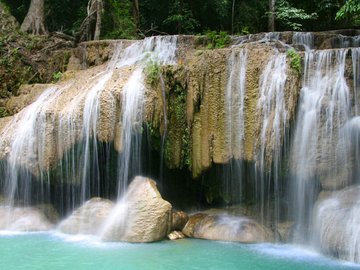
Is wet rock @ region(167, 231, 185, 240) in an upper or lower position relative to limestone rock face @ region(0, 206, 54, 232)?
lower

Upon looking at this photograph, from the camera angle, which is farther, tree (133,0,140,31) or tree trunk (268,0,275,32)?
tree trunk (268,0,275,32)

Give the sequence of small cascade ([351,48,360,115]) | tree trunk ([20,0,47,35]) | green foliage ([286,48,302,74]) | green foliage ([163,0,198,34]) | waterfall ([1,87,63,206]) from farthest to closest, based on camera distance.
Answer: green foliage ([163,0,198,34]), tree trunk ([20,0,47,35]), waterfall ([1,87,63,206]), green foliage ([286,48,302,74]), small cascade ([351,48,360,115])

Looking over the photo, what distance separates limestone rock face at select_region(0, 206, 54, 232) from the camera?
10.6 meters

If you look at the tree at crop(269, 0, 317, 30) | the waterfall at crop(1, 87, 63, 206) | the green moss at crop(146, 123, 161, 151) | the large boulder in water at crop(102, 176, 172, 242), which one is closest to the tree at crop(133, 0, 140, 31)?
the tree at crop(269, 0, 317, 30)

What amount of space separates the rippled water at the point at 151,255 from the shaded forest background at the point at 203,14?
39.3ft

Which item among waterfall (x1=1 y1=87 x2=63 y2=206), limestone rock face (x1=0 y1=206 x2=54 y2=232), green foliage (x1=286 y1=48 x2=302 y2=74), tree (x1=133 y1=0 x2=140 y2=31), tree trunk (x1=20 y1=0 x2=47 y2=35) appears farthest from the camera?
tree (x1=133 y1=0 x2=140 y2=31)

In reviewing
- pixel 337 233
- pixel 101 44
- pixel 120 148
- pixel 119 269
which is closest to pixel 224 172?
pixel 120 148

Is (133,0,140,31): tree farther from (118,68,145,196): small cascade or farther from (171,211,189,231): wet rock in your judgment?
(171,211,189,231): wet rock

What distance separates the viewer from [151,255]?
854 centimetres

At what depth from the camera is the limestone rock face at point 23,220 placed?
10.6m

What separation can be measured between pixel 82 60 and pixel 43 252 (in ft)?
25.1

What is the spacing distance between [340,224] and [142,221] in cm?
380

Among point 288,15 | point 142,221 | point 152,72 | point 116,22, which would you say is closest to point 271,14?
point 288,15

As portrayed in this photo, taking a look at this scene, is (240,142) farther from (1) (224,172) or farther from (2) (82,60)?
(2) (82,60)
